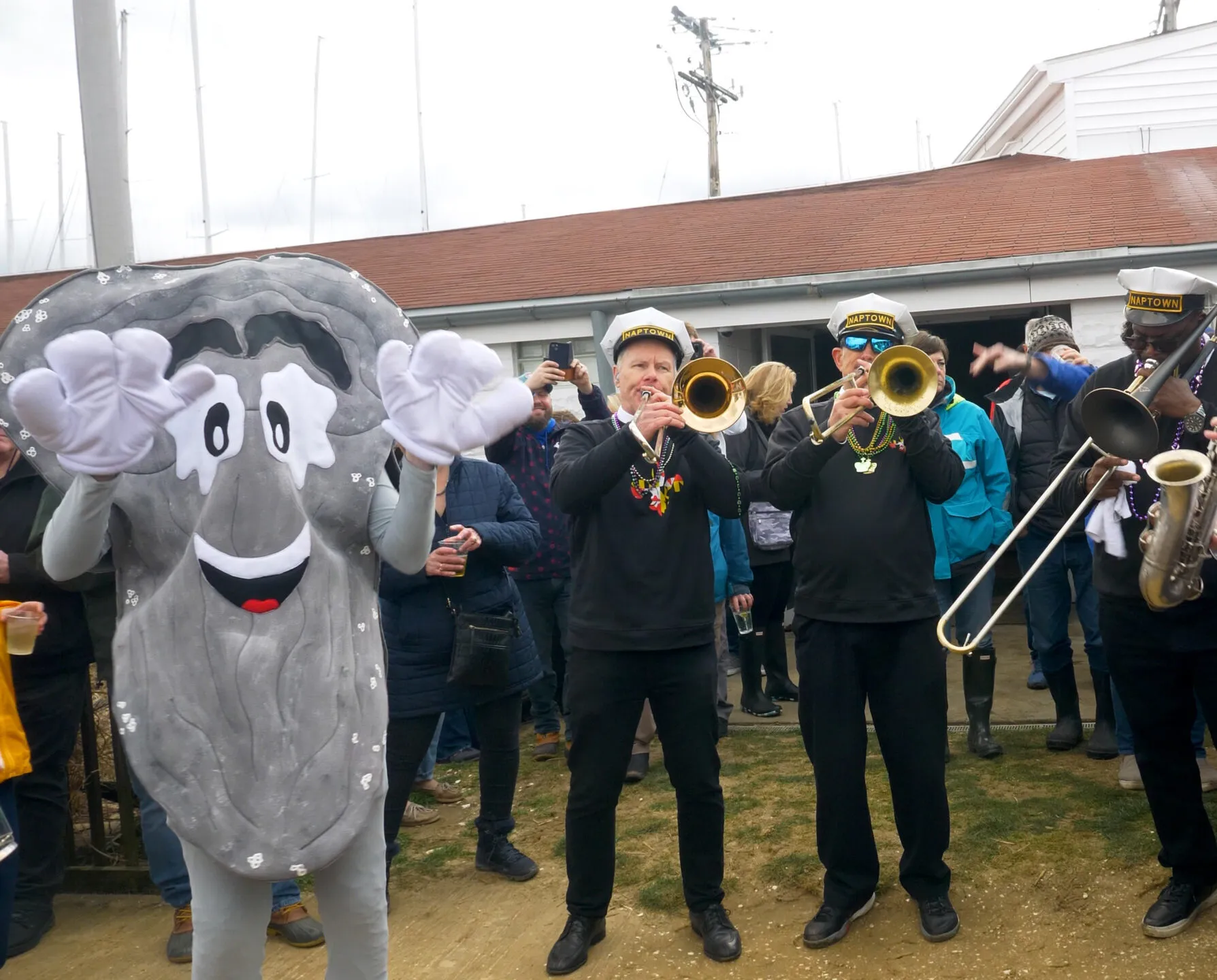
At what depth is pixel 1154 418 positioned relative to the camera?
3562 millimetres

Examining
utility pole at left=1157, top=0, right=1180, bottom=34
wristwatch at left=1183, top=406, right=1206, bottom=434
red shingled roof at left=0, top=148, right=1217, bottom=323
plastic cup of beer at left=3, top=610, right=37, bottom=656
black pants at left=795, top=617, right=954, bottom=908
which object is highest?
utility pole at left=1157, top=0, right=1180, bottom=34

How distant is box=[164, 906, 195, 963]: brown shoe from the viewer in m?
4.20

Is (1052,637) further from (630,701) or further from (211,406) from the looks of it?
(211,406)

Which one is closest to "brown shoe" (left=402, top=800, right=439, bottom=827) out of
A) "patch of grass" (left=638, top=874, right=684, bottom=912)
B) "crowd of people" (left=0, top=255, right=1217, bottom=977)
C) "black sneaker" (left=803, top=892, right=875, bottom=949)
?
"crowd of people" (left=0, top=255, right=1217, bottom=977)

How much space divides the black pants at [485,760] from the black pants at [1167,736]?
7.59ft

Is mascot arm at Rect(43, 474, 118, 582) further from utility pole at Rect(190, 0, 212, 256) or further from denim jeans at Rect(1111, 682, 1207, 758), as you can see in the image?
utility pole at Rect(190, 0, 212, 256)

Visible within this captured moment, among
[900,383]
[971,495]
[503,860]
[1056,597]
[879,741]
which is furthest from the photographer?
[1056,597]

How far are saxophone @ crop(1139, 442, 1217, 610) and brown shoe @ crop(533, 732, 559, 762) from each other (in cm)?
370

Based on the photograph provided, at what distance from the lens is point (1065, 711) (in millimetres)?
6039

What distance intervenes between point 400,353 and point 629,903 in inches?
107

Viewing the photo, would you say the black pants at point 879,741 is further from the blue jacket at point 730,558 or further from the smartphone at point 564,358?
the blue jacket at point 730,558

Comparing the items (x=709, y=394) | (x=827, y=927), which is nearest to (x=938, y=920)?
(x=827, y=927)

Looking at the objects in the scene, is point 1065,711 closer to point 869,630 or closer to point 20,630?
point 869,630

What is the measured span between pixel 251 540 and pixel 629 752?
6.08 feet
